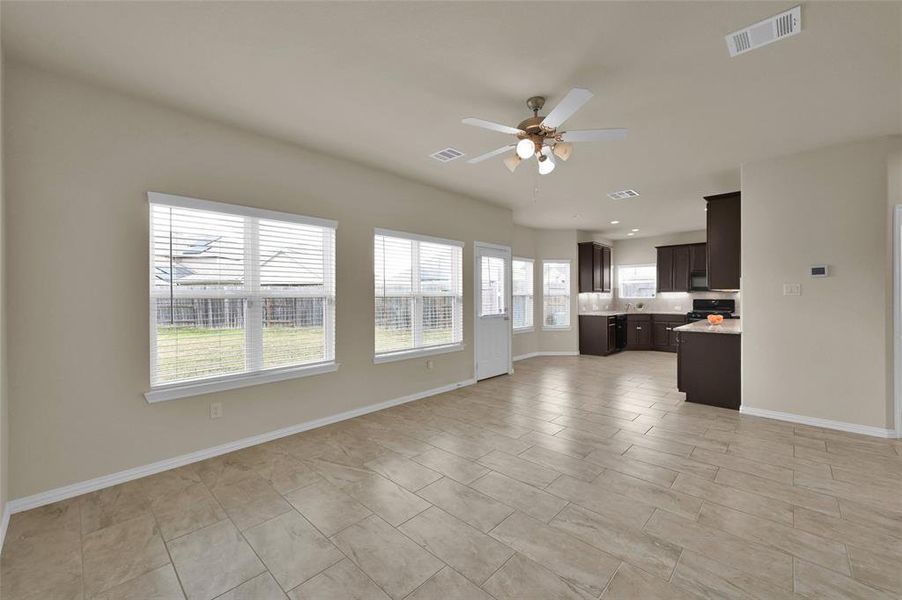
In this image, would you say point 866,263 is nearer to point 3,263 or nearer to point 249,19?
point 249,19

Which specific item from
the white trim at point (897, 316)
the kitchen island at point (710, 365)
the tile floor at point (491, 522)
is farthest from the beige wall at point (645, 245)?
the tile floor at point (491, 522)

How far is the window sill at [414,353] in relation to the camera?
14.9 ft

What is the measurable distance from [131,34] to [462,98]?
79.7 inches

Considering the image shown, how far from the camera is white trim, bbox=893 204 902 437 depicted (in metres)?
3.58

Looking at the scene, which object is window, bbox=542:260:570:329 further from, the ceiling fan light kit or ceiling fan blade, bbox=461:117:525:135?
ceiling fan blade, bbox=461:117:525:135

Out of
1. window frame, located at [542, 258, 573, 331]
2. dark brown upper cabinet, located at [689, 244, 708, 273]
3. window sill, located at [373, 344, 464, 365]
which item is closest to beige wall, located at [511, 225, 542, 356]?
window frame, located at [542, 258, 573, 331]

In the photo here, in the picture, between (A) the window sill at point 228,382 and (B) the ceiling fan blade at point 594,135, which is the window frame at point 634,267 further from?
(A) the window sill at point 228,382

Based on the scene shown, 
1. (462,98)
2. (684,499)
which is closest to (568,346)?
(684,499)

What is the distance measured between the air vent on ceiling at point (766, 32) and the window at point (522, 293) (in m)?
5.67

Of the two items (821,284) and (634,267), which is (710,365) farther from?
(634,267)

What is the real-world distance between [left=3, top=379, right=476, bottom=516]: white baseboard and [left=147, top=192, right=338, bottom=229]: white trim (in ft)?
6.51

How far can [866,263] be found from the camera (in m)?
3.68

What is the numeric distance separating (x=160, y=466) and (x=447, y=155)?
12.2 feet

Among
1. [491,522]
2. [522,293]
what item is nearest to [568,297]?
[522,293]
